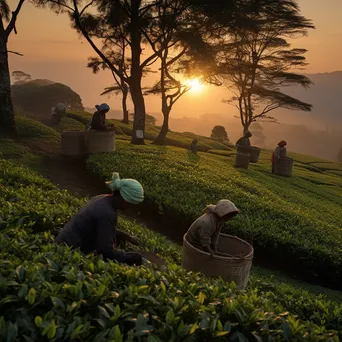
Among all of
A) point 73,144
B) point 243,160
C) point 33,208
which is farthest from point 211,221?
point 243,160

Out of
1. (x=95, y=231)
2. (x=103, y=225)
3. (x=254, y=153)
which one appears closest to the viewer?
(x=103, y=225)

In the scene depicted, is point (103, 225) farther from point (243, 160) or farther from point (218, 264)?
point (243, 160)

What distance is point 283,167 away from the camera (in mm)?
21156

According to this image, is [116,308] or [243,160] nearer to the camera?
[116,308]

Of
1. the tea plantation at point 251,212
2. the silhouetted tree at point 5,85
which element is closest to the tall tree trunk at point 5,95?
the silhouetted tree at point 5,85

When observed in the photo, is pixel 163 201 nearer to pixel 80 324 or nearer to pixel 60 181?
pixel 60 181

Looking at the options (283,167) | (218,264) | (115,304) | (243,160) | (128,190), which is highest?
(243,160)

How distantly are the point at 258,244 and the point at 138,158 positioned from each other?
6600 mm

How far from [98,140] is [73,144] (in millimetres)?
1039

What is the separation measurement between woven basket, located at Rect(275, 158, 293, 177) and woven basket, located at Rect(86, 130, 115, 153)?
1134 centimetres

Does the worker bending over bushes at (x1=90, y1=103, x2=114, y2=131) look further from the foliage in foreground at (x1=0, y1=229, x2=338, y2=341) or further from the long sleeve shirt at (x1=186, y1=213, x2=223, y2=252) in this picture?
the foliage in foreground at (x1=0, y1=229, x2=338, y2=341)

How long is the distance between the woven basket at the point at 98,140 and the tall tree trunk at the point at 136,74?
6656mm

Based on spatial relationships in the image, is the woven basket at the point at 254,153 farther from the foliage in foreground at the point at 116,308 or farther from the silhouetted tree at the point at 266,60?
the foliage in foreground at the point at 116,308

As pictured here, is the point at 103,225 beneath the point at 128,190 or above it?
beneath
